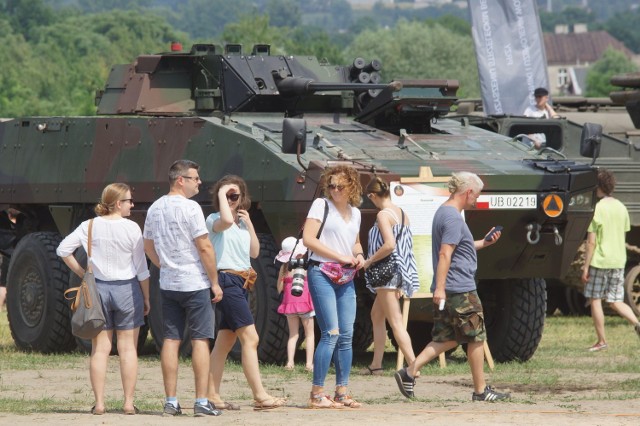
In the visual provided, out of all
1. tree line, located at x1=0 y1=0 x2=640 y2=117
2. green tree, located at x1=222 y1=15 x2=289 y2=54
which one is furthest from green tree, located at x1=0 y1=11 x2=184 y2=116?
green tree, located at x1=222 y1=15 x2=289 y2=54

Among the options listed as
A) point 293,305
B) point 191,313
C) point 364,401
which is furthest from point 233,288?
point 293,305

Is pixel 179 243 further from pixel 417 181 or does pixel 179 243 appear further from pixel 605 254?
pixel 605 254

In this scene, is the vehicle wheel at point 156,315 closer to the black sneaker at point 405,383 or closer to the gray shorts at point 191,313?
the black sneaker at point 405,383

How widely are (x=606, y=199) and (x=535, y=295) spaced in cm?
220

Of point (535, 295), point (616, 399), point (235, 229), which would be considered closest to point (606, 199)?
point (535, 295)

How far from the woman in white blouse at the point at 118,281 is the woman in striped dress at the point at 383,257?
2244 mm

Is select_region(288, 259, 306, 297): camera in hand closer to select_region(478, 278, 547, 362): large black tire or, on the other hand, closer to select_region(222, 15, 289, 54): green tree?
select_region(478, 278, 547, 362): large black tire

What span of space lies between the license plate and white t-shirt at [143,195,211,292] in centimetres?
377

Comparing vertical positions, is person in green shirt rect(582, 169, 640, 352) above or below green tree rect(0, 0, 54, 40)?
below

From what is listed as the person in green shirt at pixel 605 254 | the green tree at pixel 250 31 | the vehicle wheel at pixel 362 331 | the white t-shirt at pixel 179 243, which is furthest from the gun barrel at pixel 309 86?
the green tree at pixel 250 31

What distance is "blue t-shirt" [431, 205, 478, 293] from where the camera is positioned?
1205 cm

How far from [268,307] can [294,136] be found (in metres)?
1.57

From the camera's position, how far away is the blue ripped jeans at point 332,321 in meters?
11.7

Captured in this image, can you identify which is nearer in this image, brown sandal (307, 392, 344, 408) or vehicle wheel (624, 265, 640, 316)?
brown sandal (307, 392, 344, 408)
